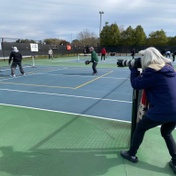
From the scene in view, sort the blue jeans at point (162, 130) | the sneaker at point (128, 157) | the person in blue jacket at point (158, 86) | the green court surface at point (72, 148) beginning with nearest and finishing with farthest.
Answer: the person in blue jacket at point (158, 86)
the blue jeans at point (162, 130)
the green court surface at point (72, 148)
the sneaker at point (128, 157)

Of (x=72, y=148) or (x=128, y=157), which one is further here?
(x=72, y=148)

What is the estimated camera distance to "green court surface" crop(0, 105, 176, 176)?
336cm

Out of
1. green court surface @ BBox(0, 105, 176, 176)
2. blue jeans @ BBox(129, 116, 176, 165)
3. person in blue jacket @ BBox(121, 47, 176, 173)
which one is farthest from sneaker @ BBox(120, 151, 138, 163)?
person in blue jacket @ BBox(121, 47, 176, 173)

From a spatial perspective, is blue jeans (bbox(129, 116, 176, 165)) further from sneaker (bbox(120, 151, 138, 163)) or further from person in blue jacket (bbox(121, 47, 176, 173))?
sneaker (bbox(120, 151, 138, 163))

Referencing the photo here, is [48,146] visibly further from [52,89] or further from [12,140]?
[52,89]

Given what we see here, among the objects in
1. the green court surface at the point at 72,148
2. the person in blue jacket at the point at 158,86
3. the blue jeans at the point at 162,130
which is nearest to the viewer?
the person in blue jacket at the point at 158,86

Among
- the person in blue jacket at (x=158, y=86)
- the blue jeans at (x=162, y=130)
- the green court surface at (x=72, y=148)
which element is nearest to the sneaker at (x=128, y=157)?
the green court surface at (x=72, y=148)

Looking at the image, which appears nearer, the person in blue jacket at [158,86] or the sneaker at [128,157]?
the person in blue jacket at [158,86]

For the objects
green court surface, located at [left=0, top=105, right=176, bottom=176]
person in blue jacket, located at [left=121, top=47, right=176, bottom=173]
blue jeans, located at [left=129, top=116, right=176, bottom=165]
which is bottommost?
green court surface, located at [left=0, top=105, right=176, bottom=176]

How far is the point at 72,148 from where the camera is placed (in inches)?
160

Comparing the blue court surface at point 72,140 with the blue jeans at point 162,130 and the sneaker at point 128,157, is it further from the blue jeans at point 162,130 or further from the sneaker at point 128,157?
the blue jeans at point 162,130

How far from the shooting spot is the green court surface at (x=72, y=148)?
11.0ft

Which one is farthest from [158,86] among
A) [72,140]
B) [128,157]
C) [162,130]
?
[72,140]

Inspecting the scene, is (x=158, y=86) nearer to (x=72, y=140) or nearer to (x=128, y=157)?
(x=128, y=157)
